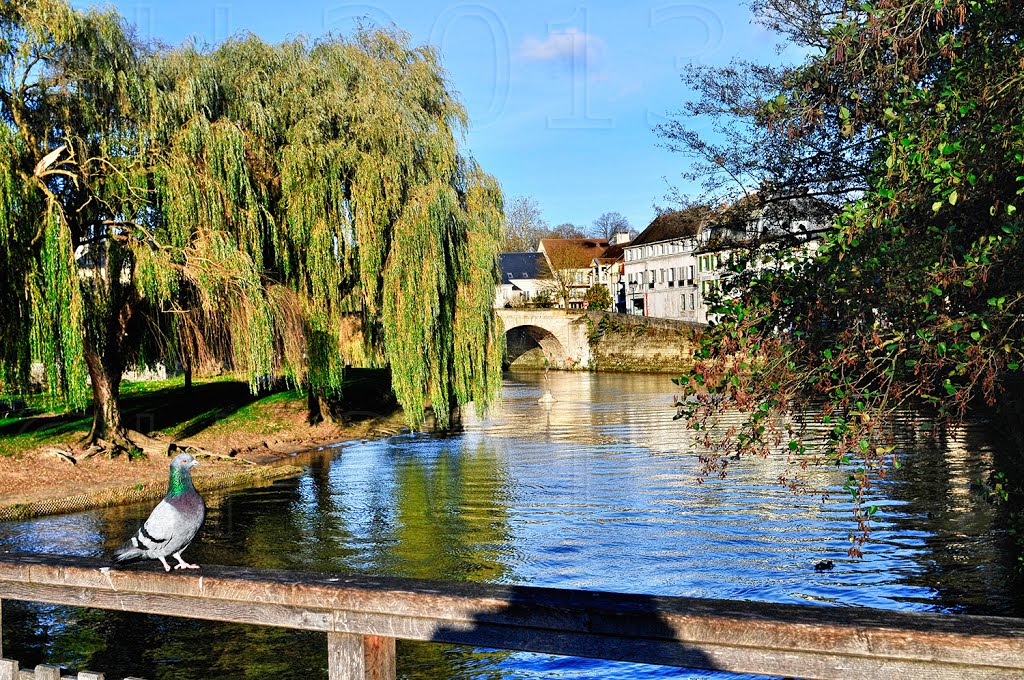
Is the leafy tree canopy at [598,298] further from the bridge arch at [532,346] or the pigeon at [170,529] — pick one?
the pigeon at [170,529]

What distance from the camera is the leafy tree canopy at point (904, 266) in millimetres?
8422

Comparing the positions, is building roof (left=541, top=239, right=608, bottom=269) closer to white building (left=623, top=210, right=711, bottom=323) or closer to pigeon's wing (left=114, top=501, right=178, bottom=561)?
white building (left=623, top=210, right=711, bottom=323)

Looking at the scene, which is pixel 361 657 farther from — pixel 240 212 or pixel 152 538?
pixel 240 212

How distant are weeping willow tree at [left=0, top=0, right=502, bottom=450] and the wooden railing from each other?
1742 centimetres

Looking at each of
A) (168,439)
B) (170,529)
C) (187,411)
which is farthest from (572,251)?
(170,529)

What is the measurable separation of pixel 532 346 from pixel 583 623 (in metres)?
95.7

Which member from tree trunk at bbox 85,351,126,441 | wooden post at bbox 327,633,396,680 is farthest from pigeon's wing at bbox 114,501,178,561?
tree trunk at bbox 85,351,126,441

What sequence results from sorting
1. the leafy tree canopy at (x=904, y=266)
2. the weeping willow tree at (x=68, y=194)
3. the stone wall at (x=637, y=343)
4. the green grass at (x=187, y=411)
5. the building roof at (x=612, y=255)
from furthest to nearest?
1. the building roof at (x=612, y=255)
2. the stone wall at (x=637, y=343)
3. the green grass at (x=187, y=411)
4. the weeping willow tree at (x=68, y=194)
5. the leafy tree canopy at (x=904, y=266)

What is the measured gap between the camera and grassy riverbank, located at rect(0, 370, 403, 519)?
22.0 metres

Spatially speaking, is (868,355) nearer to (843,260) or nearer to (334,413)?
(843,260)

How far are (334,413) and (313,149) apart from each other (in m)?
11.4

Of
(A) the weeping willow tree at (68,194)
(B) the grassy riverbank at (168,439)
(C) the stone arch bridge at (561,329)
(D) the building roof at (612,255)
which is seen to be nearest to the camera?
(A) the weeping willow tree at (68,194)

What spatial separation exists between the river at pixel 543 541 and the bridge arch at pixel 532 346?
60.2 metres

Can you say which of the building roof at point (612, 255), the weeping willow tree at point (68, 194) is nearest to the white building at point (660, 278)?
the building roof at point (612, 255)
